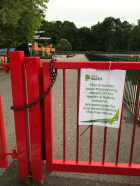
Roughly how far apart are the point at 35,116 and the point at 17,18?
13.1 meters

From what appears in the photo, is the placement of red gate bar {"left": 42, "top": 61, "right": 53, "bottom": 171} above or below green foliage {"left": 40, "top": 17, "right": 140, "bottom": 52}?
below

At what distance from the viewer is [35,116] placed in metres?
2.04

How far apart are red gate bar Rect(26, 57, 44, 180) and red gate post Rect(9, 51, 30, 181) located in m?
0.09

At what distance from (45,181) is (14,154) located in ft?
1.88

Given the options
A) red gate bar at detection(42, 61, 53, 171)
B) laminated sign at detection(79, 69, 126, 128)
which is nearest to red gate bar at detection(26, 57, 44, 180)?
red gate bar at detection(42, 61, 53, 171)

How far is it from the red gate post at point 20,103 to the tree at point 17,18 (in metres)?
12.0

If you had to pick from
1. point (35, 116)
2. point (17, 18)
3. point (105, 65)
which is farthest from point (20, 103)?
point (17, 18)

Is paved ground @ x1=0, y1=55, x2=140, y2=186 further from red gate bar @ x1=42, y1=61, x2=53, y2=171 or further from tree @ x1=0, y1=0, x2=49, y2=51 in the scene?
tree @ x1=0, y1=0, x2=49, y2=51

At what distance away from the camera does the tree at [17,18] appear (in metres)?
12.5

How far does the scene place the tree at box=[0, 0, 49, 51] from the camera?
493 inches

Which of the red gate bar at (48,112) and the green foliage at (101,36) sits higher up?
the green foliage at (101,36)

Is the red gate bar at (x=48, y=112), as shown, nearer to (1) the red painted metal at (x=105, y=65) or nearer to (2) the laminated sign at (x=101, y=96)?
(1) the red painted metal at (x=105, y=65)

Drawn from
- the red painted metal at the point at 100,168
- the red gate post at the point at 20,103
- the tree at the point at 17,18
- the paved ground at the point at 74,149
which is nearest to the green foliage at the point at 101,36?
the tree at the point at 17,18

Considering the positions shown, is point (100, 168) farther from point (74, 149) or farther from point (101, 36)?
point (101, 36)
